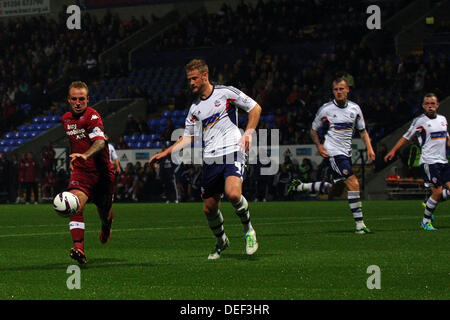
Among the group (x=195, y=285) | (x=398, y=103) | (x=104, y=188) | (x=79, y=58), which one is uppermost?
(x=79, y=58)

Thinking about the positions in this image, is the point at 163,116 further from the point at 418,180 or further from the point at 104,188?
the point at 104,188

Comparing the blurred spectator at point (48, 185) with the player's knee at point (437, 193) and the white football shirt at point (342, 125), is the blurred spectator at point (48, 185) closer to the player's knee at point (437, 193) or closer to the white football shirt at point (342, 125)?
the white football shirt at point (342, 125)

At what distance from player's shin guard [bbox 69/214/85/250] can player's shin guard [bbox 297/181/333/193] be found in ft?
22.9

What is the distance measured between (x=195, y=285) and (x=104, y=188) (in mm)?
3451

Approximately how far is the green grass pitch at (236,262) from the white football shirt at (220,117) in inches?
52.9

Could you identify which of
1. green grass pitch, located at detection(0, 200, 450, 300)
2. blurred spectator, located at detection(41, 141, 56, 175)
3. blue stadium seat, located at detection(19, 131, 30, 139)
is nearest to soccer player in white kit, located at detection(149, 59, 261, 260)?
green grass pitch, located at detection(0, 200, 450, 300)

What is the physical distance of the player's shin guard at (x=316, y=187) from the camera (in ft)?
56.5

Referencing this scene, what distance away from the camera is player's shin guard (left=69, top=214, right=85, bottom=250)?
10773 mm

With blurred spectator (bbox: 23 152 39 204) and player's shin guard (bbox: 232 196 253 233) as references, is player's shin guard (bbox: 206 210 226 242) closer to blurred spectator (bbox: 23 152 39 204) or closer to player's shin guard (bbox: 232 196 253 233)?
player's shin guard (bbox: 232 196 253 233)

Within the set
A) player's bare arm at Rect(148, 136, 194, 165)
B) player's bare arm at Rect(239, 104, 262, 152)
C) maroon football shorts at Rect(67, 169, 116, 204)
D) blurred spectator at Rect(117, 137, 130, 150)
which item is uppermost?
blurred spectator at Rect(117, 137, 130, 150)

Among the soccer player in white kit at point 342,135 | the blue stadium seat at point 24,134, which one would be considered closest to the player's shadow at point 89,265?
the soccer player in white kit at point 342,135

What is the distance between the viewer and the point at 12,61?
48562mm

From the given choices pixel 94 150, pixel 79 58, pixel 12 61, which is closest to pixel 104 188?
pixel 94 150

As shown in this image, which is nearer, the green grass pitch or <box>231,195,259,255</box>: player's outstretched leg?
the green grass pitch
